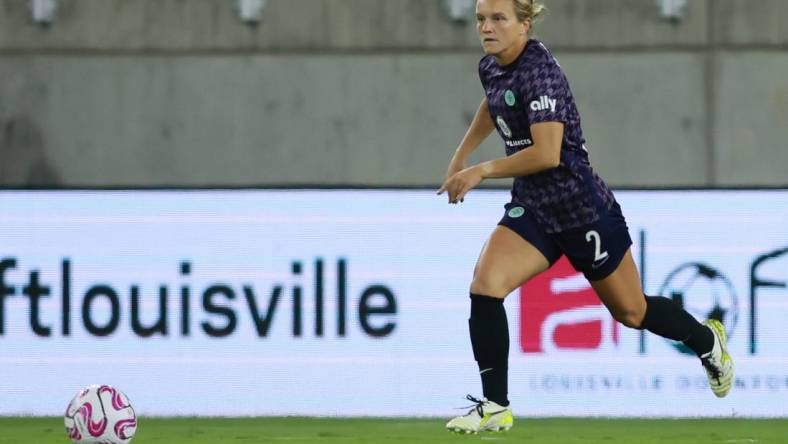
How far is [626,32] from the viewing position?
10883mm

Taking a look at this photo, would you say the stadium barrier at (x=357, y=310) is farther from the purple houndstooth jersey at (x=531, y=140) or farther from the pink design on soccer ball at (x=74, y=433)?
the purple houndstooth jersey at (x=531, y=140)

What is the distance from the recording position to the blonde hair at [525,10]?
18.7 feet

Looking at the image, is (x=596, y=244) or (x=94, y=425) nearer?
(x=596, y=244)

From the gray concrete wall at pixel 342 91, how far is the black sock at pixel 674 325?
4.37m

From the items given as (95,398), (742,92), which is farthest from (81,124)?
(95,398)

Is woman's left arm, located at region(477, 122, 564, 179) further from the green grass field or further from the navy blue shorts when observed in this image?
the green grass field

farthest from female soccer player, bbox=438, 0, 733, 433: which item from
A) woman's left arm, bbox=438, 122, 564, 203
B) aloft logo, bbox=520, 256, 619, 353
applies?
aloft logo, bbox=520, 256, 619, 353

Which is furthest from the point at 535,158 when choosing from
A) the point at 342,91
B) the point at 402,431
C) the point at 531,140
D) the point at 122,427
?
the point at 342,91

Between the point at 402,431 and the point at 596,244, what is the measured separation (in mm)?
2124

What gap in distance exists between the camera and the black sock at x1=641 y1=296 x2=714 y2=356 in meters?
6.16

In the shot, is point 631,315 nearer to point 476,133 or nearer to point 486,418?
point 486,418

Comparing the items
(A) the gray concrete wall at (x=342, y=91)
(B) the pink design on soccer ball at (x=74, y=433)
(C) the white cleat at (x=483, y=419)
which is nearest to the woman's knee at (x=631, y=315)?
(C) the white cleat at (x=483, y=419)

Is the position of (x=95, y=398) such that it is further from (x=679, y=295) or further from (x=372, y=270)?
(x=679, y=295)

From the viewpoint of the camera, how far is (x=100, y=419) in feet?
19.8
